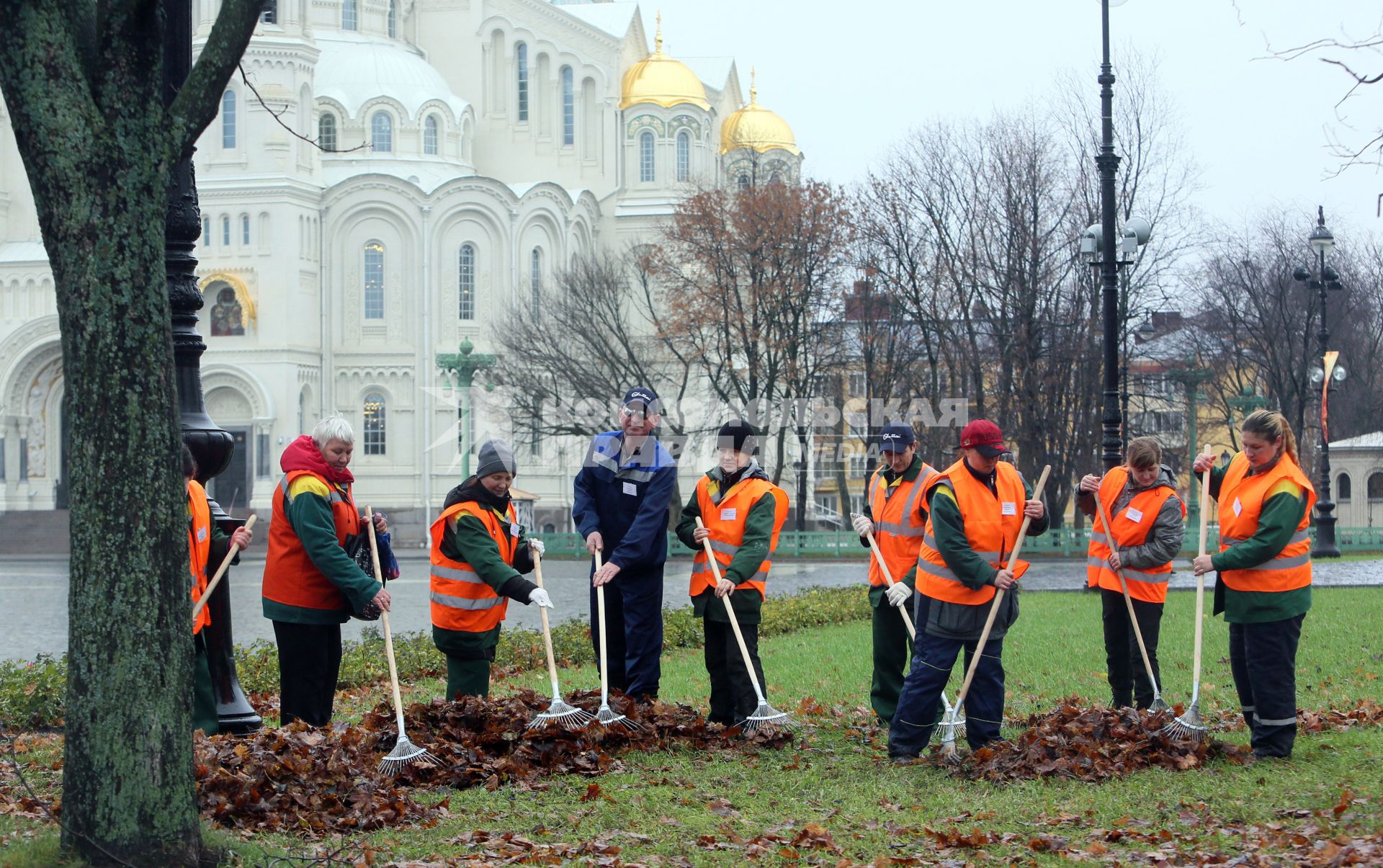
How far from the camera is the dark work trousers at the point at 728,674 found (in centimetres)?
912

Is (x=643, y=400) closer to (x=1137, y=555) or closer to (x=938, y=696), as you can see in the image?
(x=938, y=696)

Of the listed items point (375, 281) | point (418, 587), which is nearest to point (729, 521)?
point (418, 587)

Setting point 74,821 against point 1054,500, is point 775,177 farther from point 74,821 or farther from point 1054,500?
point 74,821

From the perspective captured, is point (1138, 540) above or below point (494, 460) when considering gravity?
below

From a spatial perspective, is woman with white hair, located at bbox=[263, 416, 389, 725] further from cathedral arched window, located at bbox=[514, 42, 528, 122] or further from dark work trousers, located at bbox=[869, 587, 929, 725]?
cathedral arched window, located at bbox=[514, 42, 528, 122]

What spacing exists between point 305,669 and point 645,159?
55.6 m

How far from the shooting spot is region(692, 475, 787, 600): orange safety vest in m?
9.26

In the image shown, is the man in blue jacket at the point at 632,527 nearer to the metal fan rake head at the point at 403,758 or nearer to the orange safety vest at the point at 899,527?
the orange safety vest at the point at 899,527

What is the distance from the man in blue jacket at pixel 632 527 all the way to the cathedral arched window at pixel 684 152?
54021 mm

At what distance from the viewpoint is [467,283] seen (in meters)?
56.1

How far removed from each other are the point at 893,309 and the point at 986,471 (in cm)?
3235

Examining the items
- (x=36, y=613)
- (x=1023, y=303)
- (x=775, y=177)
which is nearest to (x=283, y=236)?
(x=775, y=177)

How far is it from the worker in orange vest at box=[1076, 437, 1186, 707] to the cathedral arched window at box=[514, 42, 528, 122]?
55381mm

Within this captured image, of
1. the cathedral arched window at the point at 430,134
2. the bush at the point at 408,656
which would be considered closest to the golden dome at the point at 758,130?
the cathedral arched window at the point at 430,134
